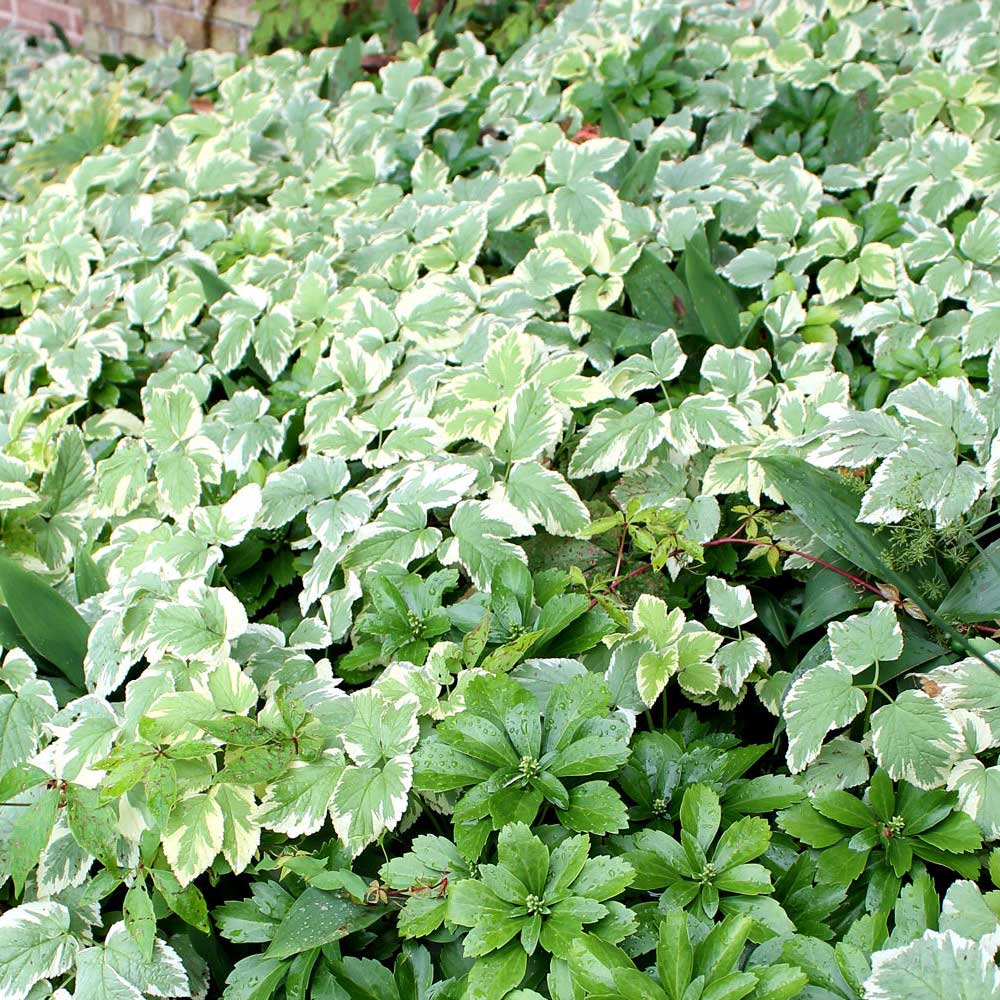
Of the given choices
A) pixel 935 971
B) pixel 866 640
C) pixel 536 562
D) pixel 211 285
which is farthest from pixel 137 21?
pixel 935 971

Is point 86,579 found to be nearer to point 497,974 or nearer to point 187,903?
point 187,903

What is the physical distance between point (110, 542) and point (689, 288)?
109 cm

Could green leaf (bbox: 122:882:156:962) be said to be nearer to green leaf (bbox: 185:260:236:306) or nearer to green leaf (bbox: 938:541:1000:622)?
green leaf (bbox: 938:541:1000:622)

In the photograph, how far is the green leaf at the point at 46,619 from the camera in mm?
1390

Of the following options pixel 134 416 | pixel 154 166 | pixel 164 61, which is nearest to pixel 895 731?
pixel 134 416

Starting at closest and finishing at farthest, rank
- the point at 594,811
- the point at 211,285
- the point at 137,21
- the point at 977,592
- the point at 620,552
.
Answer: the point at 594,811 < the point at 977,592 < the point at 620,552 < the point at 211,285 < the point at 137,21

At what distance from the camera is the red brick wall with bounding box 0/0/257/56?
12.1 ft

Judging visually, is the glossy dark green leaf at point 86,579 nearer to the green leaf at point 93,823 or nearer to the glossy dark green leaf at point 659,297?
the green leaf at point 93,823

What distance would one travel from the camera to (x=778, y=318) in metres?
1.72

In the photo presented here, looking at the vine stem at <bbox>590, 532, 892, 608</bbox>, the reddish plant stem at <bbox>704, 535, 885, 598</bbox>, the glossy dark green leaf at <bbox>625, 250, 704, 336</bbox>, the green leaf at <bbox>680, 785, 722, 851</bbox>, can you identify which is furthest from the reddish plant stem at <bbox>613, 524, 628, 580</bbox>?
the glossy dark green leaf at <bbox>625, 250, 704, 336</bbox>

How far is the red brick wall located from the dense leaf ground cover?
5.64ft

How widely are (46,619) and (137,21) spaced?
340 centimetres

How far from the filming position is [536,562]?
1484 millimetres

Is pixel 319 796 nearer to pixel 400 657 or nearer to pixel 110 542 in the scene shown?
pixel 400 657
